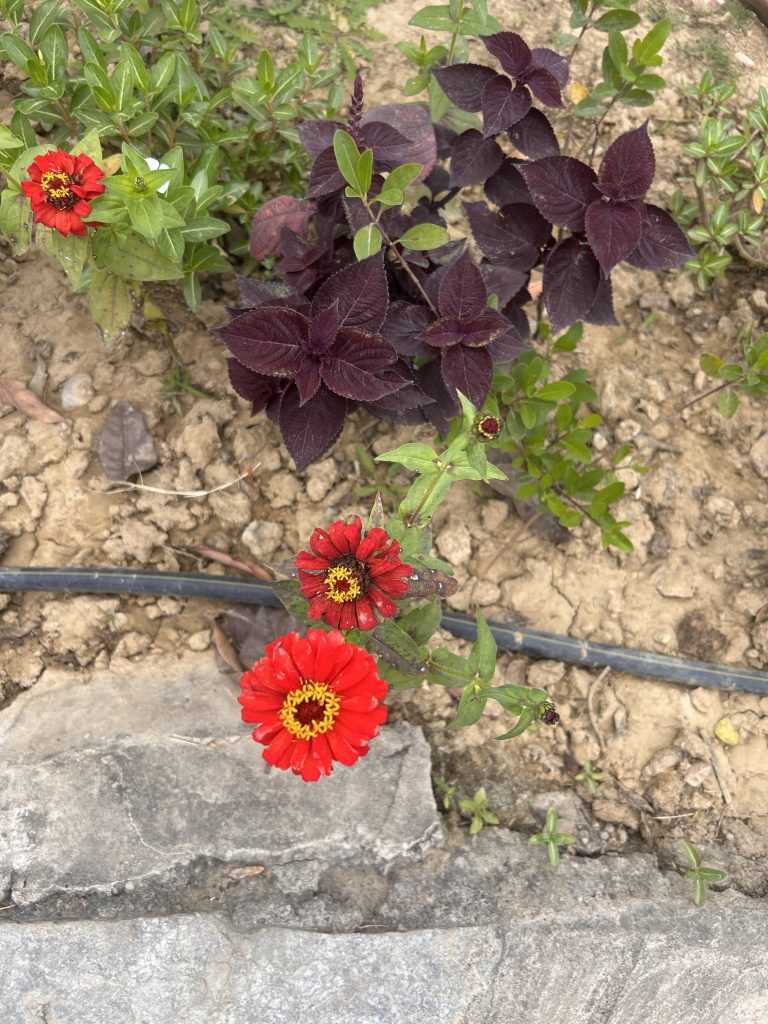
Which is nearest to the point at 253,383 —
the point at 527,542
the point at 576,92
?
the point at 527,542

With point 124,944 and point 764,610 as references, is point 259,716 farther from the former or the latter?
point 764,610

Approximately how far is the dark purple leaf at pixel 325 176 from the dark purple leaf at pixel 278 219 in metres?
0.26

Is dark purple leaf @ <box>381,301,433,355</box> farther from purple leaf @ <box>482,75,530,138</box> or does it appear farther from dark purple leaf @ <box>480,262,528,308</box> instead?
purple leaf @ <box>482,75,530,138</box>

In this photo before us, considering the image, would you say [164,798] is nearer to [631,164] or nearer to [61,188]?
[61,188]

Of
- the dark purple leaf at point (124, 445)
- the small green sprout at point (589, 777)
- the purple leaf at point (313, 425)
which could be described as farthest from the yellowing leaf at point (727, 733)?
the dark purple leaf at point (124, 445)

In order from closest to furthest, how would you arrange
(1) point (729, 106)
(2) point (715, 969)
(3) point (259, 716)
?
1. (3) point (259, 716)
2. (2) point (715, 969)
3. (1) point (729, 106)

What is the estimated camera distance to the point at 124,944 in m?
1.86

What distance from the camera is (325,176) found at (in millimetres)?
2033

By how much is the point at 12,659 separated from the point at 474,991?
59.4 inches

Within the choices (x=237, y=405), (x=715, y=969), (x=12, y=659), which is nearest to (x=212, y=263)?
(x=237, y=405)

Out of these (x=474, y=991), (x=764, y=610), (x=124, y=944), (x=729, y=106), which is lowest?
(x=124, y=944)

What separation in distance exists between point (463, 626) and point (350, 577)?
83cm

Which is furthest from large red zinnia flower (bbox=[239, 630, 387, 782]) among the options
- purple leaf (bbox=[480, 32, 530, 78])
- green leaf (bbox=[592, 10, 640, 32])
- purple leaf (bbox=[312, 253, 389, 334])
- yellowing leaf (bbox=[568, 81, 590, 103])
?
yellowing leaf (bbox=[568, 81, 590, 103])

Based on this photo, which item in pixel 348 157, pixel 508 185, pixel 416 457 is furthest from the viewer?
pixel 508 185
